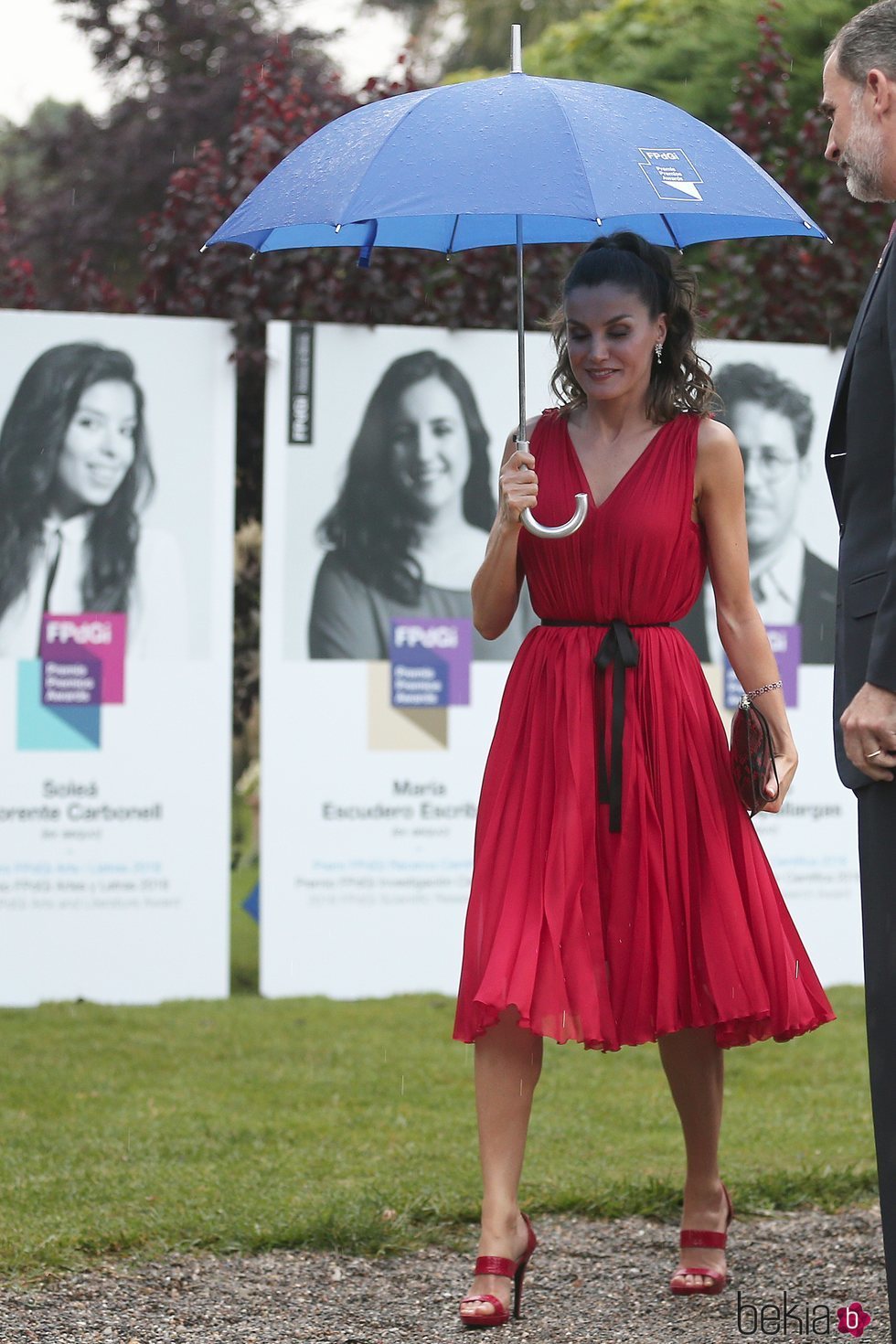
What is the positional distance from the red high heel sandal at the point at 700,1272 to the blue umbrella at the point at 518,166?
5.20ft

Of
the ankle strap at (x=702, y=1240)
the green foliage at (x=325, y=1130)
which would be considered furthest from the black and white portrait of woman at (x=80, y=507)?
the ankle strap at (x=702, y=1240)

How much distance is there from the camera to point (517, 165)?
10.8 ft

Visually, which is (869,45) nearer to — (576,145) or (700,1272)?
(576,145)

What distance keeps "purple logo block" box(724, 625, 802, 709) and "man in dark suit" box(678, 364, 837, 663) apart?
3 centimetres

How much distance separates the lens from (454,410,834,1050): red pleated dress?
11.4 feet

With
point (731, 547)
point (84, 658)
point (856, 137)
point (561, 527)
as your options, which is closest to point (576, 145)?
point (856, 137)

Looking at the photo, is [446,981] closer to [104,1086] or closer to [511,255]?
[104,1086]

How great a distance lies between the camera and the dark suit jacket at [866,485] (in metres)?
2.80

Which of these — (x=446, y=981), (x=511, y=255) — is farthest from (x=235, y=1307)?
(x=511, y=255)

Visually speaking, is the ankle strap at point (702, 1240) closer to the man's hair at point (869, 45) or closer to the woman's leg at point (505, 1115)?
the woman's leg at point (505, 1115)

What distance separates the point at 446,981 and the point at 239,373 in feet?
8.98

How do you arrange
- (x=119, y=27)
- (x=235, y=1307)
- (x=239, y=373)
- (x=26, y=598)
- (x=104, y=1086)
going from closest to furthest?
(x=235, y=1307) → (x=104, y=1086) → (x=26, y=598) → (x=239, y=373) → (x=119, y=27)

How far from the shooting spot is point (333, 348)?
6957 millimetres

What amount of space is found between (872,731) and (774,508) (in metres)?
4.81
